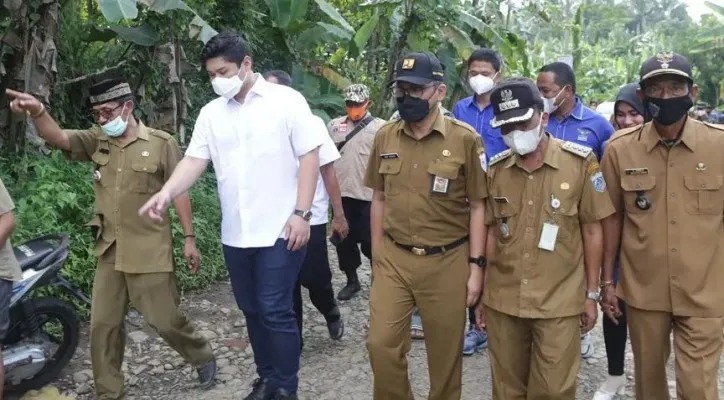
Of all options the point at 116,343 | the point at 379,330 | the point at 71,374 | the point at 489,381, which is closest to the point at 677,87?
the point at 379,330

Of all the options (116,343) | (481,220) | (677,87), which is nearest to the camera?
(677,87)

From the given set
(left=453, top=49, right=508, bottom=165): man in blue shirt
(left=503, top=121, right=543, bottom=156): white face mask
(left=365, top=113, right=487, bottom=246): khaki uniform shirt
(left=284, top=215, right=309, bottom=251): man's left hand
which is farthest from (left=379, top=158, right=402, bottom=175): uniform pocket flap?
(left=453, top=49, right=508, bottom=165): man in blue shirt

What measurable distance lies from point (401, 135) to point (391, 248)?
575 mm

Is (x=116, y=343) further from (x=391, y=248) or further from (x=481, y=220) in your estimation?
(x=481, y=220)

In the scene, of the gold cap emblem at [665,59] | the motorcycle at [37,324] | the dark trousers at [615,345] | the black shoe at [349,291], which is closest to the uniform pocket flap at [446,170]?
the gold cap emblem at [665,59]

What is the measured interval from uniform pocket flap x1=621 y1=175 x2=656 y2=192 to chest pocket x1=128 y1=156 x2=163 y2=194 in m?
2.50

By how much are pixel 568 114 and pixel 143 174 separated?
2566 mm

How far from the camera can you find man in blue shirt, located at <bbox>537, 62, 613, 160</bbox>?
4125 millimetres

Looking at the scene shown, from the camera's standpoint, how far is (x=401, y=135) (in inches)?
135

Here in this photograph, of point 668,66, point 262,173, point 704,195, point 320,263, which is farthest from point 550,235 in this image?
point 320,263

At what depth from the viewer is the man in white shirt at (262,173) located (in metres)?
3.56

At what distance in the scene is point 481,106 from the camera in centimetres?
477

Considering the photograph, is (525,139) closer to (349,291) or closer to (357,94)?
(357,94)

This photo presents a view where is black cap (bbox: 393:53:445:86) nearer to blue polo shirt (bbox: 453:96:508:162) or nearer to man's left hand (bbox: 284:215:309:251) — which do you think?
man's left hand (bbox: 284:215:309:251)
